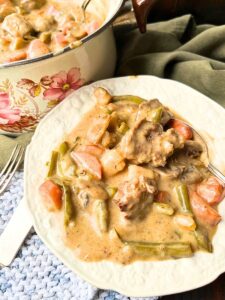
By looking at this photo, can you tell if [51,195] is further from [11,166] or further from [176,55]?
[176,55]

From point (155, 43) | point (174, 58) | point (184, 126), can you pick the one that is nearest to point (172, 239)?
point (184, 126)

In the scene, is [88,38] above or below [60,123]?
above

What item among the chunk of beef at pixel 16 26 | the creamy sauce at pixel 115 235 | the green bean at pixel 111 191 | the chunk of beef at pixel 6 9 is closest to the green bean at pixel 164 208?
the creamy sauce at pixel 115 235

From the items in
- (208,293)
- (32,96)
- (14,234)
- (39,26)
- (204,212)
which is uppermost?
(39,26)

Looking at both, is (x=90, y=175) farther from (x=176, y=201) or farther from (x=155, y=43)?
(x=155, y=43)

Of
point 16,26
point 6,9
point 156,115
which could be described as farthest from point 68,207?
point 6,9

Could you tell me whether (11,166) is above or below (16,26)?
below

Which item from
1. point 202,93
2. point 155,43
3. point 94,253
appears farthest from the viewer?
point 155,43
